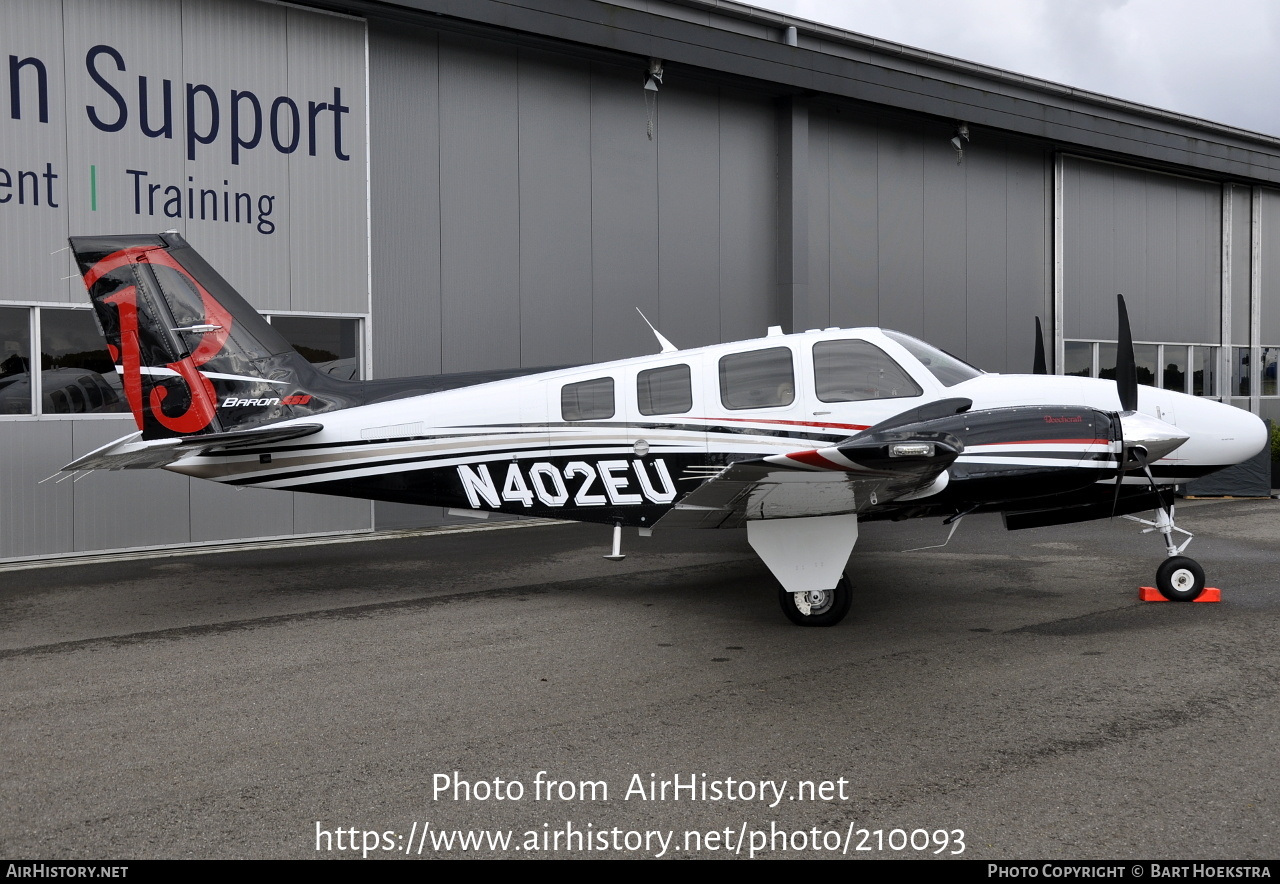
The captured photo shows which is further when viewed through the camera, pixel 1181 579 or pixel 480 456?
pixel 480 456

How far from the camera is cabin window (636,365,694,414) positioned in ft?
26.8

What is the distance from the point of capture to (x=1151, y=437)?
24.0 ft

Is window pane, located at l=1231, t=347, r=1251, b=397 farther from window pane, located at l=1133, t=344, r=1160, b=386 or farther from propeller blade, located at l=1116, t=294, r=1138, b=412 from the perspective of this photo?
propeller blade, located at l=1116, t=294, r=1138, b=412

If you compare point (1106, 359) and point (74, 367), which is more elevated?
point (1106, 359)

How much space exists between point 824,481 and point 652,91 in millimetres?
10660

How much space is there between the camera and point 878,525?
531 inches

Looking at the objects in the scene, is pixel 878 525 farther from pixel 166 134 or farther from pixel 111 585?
pixel 166 134

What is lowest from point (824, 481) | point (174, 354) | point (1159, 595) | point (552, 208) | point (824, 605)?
point (1159, 595)

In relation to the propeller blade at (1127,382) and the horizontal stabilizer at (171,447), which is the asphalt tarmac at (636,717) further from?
the propeller blade at (1127,382)

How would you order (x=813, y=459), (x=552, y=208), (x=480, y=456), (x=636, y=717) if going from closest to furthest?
(x=636, y=717), (x=813, y=459), (x=480, y=456), (x=552, y=208)

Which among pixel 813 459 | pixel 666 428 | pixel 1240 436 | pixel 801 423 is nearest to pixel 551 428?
pixel 666 428

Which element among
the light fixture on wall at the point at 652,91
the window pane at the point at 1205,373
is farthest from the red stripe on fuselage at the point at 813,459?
the window pane at the point at 1205,373

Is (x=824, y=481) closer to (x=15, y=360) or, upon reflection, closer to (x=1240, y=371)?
(x=15, y=360)

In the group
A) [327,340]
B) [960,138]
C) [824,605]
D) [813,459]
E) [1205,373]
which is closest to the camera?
[813,459]
